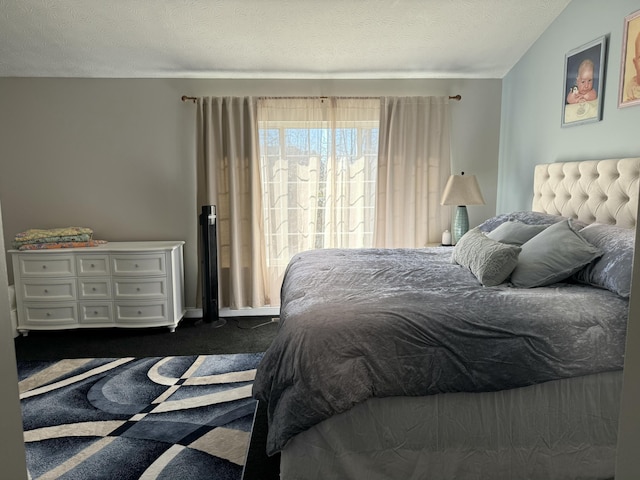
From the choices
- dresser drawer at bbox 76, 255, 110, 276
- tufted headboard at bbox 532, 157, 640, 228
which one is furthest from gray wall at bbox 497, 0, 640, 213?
dresser drawer at bbox 76, 255, 110, 276

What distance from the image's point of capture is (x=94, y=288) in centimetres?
388

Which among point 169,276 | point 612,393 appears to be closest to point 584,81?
point 612,393

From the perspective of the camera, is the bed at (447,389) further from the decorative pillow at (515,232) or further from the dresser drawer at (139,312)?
the dresser drawer at (139,312)

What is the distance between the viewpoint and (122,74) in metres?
4.07

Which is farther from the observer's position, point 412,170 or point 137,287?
point 412,170

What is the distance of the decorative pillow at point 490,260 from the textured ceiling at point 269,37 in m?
1.84

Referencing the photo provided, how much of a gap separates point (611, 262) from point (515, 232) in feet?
2.19

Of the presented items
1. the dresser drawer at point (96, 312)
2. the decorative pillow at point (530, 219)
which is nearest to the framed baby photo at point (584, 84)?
the decorative pillow at point (530, 219)

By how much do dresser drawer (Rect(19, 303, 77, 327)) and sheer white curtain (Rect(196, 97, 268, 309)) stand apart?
43.5 inches

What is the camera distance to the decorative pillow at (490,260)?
2.36 meters

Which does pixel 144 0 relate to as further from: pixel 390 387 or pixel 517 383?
pixel 517 383

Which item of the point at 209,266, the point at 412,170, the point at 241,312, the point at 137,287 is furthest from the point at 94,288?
the point at 412,170

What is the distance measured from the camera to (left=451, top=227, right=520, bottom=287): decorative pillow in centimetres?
236

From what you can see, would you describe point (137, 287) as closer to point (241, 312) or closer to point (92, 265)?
point (92, 265)
